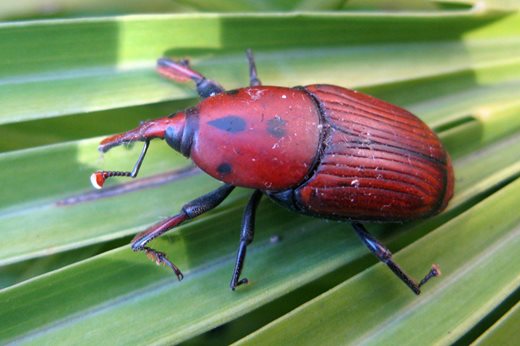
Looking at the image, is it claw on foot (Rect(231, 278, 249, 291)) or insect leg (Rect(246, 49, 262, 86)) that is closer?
claw on foot (Rect(231, 278, 249, 291))

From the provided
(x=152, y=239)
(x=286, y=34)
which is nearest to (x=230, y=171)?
(x=152, y=239)

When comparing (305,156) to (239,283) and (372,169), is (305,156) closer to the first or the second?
(372,169)

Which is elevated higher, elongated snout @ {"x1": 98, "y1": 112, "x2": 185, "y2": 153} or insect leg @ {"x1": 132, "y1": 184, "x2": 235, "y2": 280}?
elongated snout @ {"x1": 98, "y1": 112, "x2": 185, "y2": 153}

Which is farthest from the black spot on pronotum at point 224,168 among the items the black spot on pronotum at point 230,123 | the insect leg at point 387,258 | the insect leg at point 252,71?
the insect leg at point 387,258

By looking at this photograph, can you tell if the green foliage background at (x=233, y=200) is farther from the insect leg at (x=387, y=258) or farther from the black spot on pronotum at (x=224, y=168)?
the black spot on pronotum at (x=224, y=168)

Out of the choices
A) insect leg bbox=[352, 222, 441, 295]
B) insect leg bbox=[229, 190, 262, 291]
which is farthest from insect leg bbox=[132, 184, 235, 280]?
insect leg bbox=[352, 222, 441, 295]

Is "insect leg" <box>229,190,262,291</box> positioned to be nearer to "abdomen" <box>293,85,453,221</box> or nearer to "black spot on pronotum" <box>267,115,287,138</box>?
"abdomen" <box>293,85,453,221</box>
